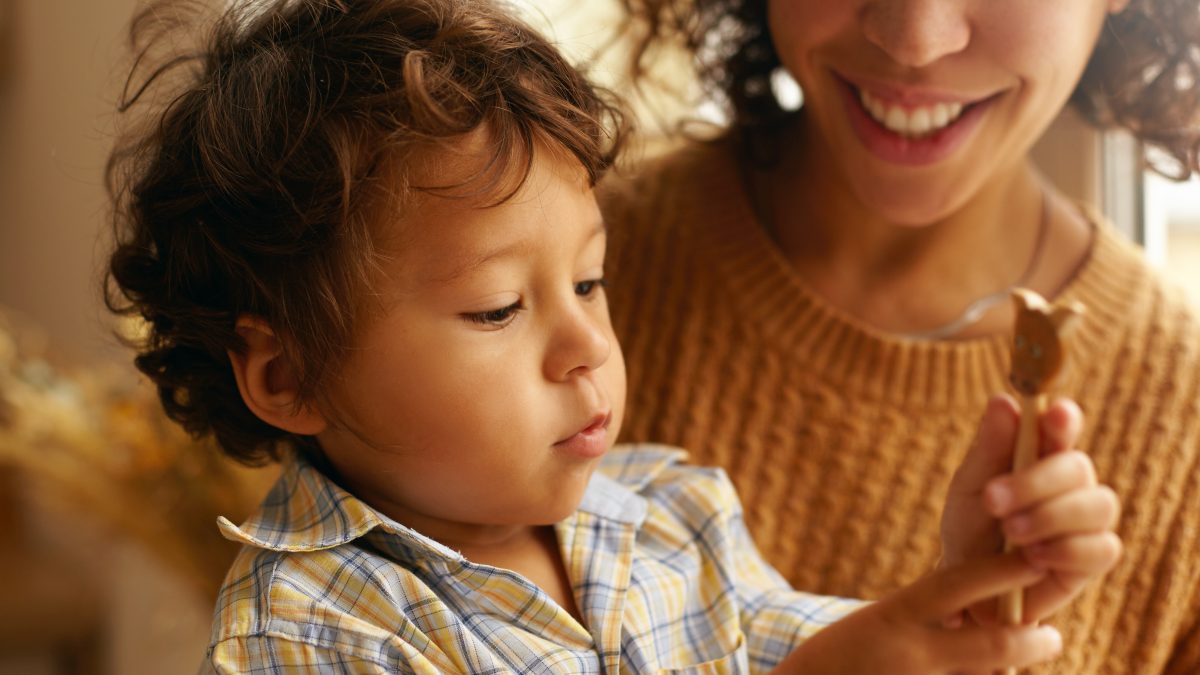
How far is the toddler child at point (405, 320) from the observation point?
3.20 ft

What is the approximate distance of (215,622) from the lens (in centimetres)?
98

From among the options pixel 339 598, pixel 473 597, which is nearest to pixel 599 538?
pixel 473 597

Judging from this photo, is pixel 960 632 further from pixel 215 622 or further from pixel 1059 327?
pixel 215 622

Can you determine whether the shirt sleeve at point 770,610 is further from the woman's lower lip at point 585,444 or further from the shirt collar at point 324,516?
the woman's lower lip at point 585,444

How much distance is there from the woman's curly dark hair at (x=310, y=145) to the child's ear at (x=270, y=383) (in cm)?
1

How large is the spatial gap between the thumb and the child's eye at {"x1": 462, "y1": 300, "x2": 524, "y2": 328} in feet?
1.19

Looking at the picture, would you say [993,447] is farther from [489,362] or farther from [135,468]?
[135,468]

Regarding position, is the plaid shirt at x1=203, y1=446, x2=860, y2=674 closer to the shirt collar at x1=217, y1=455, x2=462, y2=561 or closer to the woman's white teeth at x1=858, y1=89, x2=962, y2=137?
the shirt collar at x1=217, y1=455, x2=462, y2=561

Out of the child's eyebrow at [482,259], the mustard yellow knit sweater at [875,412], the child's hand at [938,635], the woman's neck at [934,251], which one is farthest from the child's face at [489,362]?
the woman's neck at [934,251]

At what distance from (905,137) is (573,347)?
0.47 metres

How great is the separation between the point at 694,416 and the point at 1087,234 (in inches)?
19.8


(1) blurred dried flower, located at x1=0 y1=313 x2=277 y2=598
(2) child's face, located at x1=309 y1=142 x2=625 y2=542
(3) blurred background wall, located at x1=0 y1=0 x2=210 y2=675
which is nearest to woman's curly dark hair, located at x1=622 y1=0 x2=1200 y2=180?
(2) child's face, located at x1=309 y1=142 x2=625 y2=542

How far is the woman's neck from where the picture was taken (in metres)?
1.46

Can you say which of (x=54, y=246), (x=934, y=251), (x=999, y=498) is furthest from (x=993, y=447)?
(x=54, y=246)
